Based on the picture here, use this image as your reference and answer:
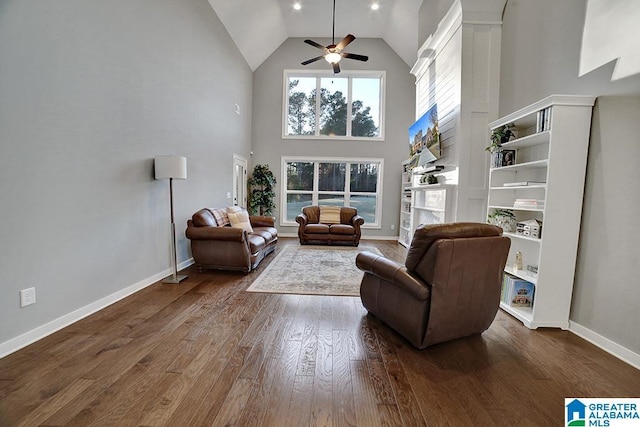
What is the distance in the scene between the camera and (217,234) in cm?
381

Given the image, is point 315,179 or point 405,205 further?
point 315,179

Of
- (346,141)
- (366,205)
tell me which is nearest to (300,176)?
(346,141)

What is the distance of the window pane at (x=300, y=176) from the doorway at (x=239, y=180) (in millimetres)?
1234

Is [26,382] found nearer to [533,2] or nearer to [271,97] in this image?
[533,2]

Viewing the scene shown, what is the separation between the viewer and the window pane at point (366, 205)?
25.5ft

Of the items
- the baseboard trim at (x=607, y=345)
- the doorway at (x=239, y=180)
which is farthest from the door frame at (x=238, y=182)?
the baseboard trim at (x=607, y=345)

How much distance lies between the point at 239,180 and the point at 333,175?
2.55 m

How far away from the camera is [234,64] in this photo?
611cm

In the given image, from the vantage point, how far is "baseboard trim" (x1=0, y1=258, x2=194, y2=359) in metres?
1.95

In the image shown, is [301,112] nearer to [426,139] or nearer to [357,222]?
[357,222]

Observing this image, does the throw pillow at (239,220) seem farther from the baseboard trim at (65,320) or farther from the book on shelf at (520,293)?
the book on shelf at (520,293)

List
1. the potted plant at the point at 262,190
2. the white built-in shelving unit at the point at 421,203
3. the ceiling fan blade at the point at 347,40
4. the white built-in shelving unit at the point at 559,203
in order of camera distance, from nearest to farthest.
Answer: the white built-in shelving unit at the point at 559,203 < the white built-in shelving unit at the point at 421,203 < the ceiling fan blade at the point at 347,40 < the potted plant at the point at 262,190

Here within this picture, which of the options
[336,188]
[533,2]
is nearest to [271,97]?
[336,188]

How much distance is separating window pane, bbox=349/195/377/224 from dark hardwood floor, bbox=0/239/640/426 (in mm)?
5237
